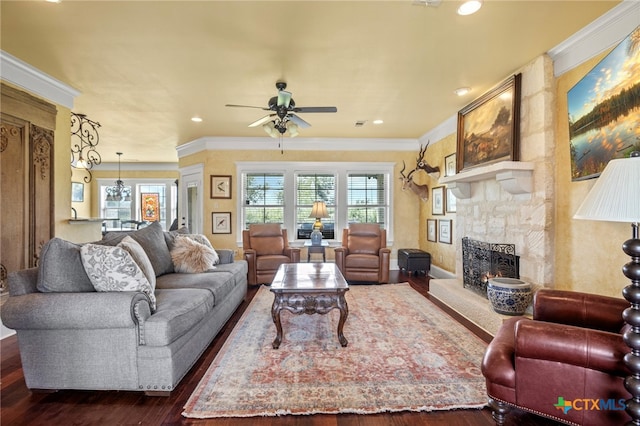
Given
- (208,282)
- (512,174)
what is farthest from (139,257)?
(512,174)

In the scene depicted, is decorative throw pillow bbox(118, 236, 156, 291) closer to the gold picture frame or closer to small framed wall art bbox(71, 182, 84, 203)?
the gold picture frame

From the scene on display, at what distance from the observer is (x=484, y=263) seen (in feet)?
11.5

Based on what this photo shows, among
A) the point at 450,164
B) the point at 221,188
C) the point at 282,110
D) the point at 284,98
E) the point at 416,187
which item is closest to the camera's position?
the point at 284,98

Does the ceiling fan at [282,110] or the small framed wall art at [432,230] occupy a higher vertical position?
the ceiling fan at [282,110]

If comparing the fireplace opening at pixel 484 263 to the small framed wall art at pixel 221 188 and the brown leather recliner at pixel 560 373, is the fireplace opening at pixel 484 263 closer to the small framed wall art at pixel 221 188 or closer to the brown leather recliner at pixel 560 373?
the brown leather recliner at pixel 560 373

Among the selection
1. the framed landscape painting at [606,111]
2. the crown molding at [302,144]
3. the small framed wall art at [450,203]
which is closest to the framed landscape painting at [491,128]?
the framed landscape painting at [606,111]

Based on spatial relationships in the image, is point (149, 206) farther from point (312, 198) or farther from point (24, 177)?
point (24, 177)

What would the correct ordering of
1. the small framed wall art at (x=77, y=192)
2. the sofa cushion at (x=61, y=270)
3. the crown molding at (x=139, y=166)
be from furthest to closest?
the crown molding at (x=139, y=166) < the small framed wall art at (x=77, y=192) < the sofa cushion at (x=61, y=270)

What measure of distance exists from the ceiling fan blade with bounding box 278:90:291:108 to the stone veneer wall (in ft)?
7.86

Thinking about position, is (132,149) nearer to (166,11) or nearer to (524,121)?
(166,11)

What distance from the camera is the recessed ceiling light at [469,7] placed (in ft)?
6.56

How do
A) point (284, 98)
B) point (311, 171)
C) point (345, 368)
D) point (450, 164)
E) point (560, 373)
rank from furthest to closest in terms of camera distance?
1. point (311, 171)
2. point (450, 164)
3. point (284, 98)
4. point (345, 368)
5. point (560, 373)

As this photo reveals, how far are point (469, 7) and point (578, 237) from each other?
6.86 feet

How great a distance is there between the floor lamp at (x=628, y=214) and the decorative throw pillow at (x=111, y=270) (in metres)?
2.57
